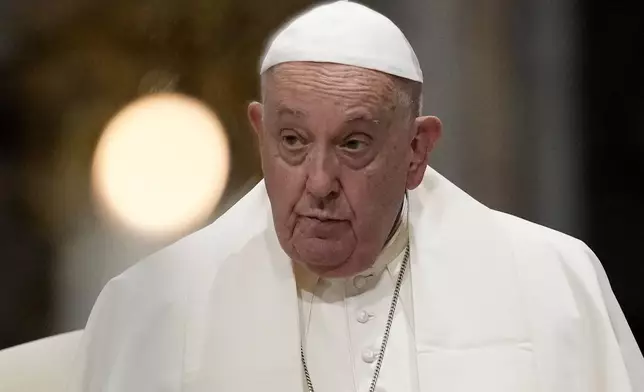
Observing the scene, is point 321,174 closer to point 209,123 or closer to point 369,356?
point 369,356

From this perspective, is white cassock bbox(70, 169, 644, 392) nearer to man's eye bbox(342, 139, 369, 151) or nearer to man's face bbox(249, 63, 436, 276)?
man's face bbox(249, 63, 436, 276)

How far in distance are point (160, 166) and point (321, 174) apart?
2.21ft

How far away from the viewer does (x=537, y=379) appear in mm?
1508

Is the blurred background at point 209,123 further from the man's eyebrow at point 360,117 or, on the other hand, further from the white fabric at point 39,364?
the man's eyebrow at point 360,117

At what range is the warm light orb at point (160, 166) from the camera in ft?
6.41

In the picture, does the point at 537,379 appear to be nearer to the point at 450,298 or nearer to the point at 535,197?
→ the point at 450,298

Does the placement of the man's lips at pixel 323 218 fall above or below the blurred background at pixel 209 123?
below

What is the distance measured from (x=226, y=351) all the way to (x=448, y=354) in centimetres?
42

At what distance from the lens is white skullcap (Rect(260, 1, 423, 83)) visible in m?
1.43

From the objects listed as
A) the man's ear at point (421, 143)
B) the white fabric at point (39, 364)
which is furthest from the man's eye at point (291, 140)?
the white fabric at point (39, 364)

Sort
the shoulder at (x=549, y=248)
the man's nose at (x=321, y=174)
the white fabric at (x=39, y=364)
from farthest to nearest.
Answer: the white fabric at (x=39, y=364) < the shoulder at (x=549, y=248) < the man's nose at (x=321, y=174)

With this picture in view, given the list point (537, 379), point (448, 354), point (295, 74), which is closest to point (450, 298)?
point (448, 354)

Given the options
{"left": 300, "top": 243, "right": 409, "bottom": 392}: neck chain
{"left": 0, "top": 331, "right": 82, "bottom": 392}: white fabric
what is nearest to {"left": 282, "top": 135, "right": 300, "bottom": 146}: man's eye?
{"left": 300, "top": 243, "right": 409, "bottom": 392}: neck chain

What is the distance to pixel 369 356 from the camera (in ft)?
5.10
